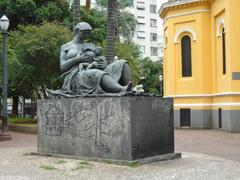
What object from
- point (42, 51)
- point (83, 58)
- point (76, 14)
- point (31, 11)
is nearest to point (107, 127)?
point (83, 58)

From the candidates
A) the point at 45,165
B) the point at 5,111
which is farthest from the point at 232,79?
the point at 45,165

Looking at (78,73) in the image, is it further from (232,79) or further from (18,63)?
(18,63)

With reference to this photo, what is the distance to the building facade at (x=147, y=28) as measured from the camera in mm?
81625

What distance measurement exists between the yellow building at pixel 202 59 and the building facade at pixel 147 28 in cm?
5228

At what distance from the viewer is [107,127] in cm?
1015

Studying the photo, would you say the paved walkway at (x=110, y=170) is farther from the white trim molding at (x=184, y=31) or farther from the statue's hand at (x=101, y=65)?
the white trim molding at (x=184, y=31)

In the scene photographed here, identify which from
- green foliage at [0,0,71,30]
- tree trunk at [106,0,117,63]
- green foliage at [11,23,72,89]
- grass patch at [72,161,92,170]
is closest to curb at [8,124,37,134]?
green foliage at [11,23,72,89]

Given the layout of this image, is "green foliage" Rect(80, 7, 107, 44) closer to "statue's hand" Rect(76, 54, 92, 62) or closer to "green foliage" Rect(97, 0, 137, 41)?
"green foliage" Rect(97, 0, 137, 41)

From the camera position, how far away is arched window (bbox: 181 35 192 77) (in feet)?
91.6

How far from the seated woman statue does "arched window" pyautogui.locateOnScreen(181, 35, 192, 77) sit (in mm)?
16693

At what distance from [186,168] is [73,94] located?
313cm

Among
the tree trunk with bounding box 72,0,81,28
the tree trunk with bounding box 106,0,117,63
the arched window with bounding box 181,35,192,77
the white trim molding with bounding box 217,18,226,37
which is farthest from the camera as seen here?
the arched window with bounding box 181,35,192,77

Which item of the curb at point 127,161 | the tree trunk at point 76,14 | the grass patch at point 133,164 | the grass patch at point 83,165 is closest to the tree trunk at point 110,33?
the tree trunk at point 76,14

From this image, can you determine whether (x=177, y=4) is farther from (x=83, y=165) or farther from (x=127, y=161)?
(x=83, y=165)
